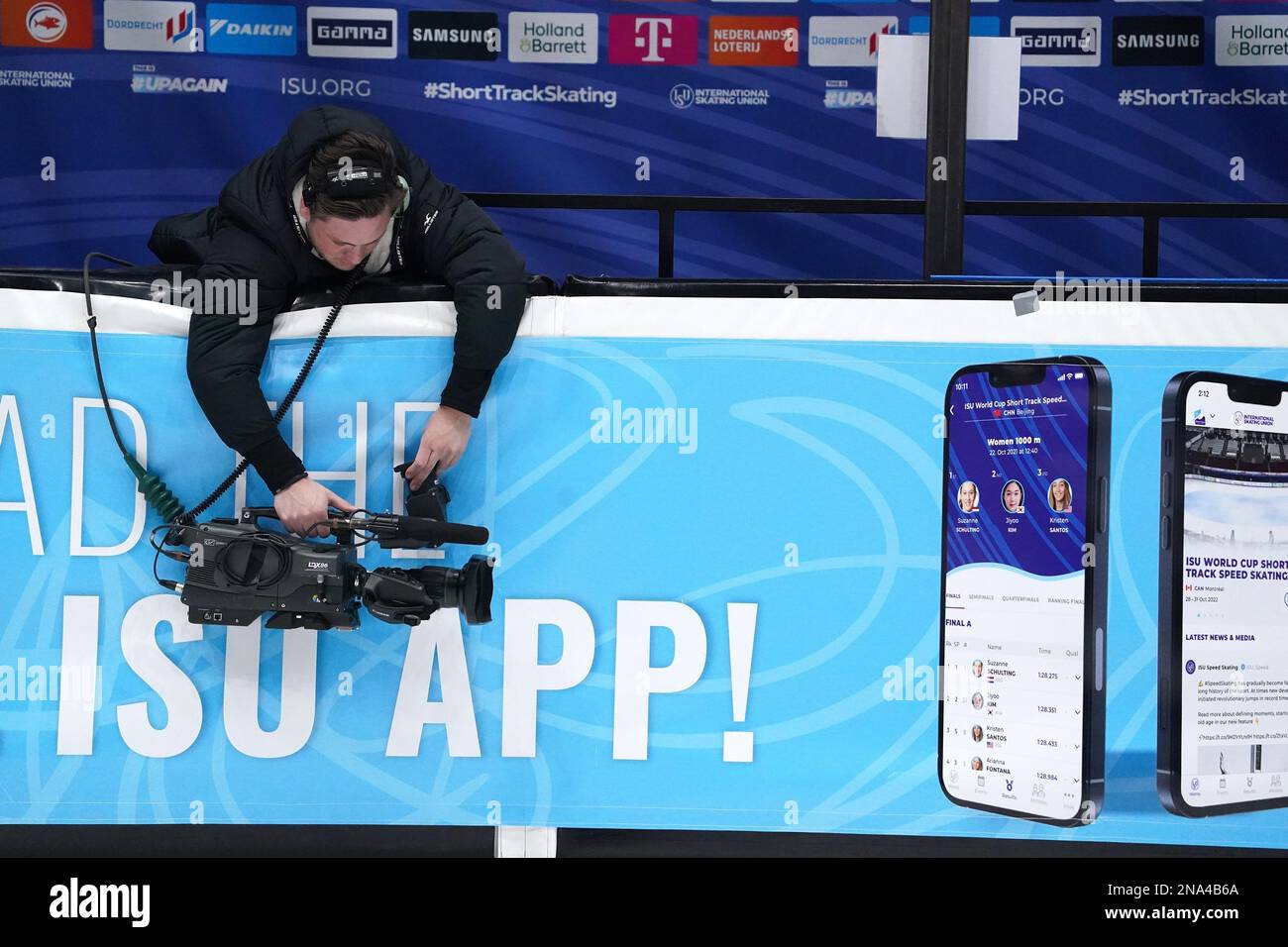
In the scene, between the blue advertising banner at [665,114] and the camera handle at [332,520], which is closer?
the camera handle at [332,520]

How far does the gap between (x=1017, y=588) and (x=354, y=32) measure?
286 cm

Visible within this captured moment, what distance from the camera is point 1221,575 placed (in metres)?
2.00

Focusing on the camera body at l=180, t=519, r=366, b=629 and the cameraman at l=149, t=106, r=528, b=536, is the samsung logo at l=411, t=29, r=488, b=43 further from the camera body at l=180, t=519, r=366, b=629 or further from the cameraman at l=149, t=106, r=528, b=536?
the camera body at l=180, t=519, r=366, b=629

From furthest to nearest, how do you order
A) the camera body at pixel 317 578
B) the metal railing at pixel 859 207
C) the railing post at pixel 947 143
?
1. the metal railing at pixel 859 207
2. the railing post at pixel 947 143
3. the camera body at pixel 317 578

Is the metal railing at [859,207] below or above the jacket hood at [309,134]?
above

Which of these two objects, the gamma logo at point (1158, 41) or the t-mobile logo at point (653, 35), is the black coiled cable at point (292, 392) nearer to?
the t-mobile logo at point (653, 35)

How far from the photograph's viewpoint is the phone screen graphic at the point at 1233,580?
1982mm

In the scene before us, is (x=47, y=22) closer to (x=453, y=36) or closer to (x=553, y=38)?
(x=453, y=36)

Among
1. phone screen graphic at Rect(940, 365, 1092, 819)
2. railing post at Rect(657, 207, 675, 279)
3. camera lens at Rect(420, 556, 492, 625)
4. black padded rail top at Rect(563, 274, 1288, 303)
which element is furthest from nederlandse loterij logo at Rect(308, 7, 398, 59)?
phone screen graphic at Rect(940, 365, 1092, 819)

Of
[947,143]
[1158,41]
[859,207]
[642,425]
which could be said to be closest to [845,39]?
[859,207]

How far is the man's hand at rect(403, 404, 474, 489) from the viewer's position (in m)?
1.98

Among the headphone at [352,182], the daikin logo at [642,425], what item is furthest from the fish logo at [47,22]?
the daikin logo at [642,425]

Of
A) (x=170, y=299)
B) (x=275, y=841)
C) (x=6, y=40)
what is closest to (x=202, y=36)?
(x=6, y=40)

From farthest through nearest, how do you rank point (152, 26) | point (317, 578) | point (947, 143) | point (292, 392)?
point (152, 26)
point (947, 143)
point (292, 392)
point (317, 578)
